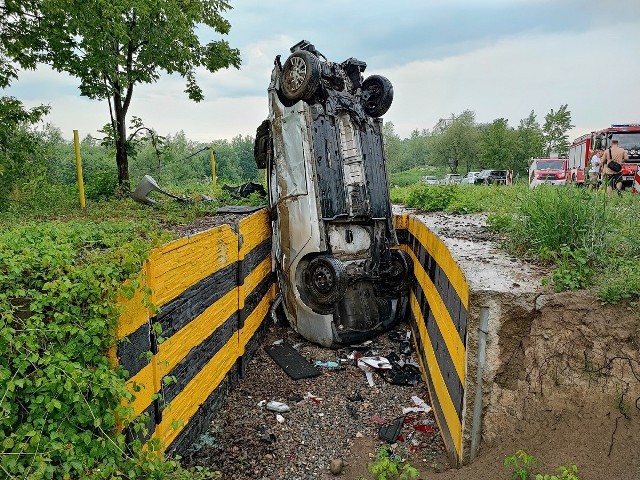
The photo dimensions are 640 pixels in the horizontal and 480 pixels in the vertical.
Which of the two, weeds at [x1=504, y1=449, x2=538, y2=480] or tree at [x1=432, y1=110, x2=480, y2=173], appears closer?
weeds at [x1=504, y1=449, x2=538, y2=480]

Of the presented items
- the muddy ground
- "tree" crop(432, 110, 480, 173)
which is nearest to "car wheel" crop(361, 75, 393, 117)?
the muddy ground

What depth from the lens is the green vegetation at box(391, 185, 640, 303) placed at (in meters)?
2.58

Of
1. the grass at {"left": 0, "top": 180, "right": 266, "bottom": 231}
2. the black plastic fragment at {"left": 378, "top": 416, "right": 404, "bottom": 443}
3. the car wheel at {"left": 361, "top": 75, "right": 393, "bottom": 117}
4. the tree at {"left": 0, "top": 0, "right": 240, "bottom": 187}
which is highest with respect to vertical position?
the tree at {"left": 0, "top": 0, "right": 240, "bottom": 187}

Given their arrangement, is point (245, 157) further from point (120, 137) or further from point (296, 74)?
point (296, 74)

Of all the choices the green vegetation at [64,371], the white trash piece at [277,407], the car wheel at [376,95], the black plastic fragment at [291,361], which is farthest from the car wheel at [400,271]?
the green vegetation at [64,371]

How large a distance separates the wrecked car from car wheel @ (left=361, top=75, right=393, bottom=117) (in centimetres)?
28

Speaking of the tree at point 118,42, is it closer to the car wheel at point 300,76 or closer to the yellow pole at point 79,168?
A: the yellow pole at point 79,168

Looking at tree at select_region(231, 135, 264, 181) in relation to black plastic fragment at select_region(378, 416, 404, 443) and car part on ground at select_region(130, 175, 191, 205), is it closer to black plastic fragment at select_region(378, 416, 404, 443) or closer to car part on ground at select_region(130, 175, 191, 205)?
car part on ground at select_region(130, 175, 191, 205)

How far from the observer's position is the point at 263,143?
596 centimetres

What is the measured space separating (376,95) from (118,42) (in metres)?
5.95

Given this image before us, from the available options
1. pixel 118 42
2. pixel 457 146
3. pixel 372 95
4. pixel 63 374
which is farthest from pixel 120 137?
pixel 457 146

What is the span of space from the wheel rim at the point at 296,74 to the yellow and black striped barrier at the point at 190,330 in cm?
168

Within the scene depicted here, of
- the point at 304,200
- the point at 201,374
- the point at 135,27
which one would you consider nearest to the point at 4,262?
the point at 201,374

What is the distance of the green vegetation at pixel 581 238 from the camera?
2.58m
